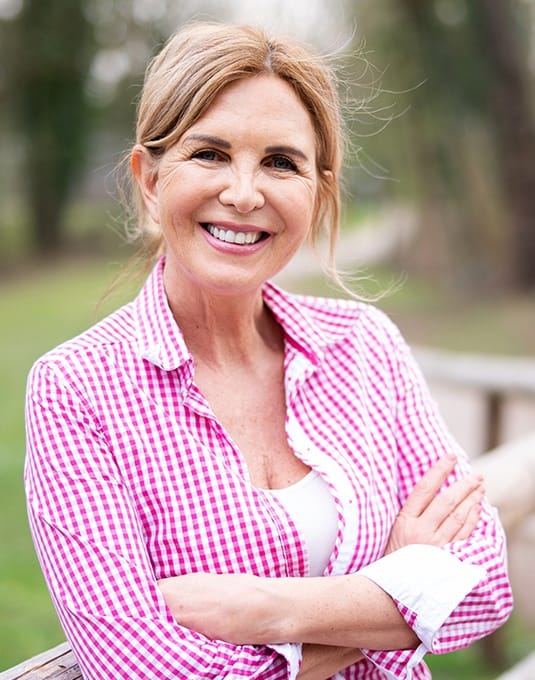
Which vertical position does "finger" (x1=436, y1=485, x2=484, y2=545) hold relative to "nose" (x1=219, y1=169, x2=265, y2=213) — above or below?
below

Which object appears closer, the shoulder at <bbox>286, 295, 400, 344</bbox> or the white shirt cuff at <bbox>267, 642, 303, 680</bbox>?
the white shirt cuff at <bbox>267, 642, 303, 680</bbox>

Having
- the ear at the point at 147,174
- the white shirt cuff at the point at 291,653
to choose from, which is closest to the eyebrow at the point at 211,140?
the ear at the point at 147,174

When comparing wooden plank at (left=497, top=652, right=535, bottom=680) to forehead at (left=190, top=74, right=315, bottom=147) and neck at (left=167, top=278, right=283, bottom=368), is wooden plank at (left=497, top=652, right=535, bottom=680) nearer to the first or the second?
neck at (left=167, top=278, right=283, bottom=368)

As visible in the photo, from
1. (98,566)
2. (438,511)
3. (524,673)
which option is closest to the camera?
(98,566)

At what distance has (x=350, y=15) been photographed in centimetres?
1004

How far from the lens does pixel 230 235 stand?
146 centimetres

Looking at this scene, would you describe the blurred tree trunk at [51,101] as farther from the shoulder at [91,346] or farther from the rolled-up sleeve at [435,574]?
the rolled-up sleeve at [435,574]

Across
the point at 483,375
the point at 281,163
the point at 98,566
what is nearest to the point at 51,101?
the point at 483,375

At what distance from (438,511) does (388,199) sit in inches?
501

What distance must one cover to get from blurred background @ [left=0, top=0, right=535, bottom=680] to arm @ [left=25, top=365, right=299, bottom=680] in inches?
76.2

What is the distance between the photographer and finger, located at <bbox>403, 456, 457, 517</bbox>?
162cm

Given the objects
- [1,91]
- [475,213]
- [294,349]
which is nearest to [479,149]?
[475,213]

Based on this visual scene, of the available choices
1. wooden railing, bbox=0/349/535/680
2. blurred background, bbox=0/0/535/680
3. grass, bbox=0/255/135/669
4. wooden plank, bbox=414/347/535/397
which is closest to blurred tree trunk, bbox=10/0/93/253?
blurred background, bbox=0/0/535/680

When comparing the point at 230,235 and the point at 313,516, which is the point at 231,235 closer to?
the point at 230,235
